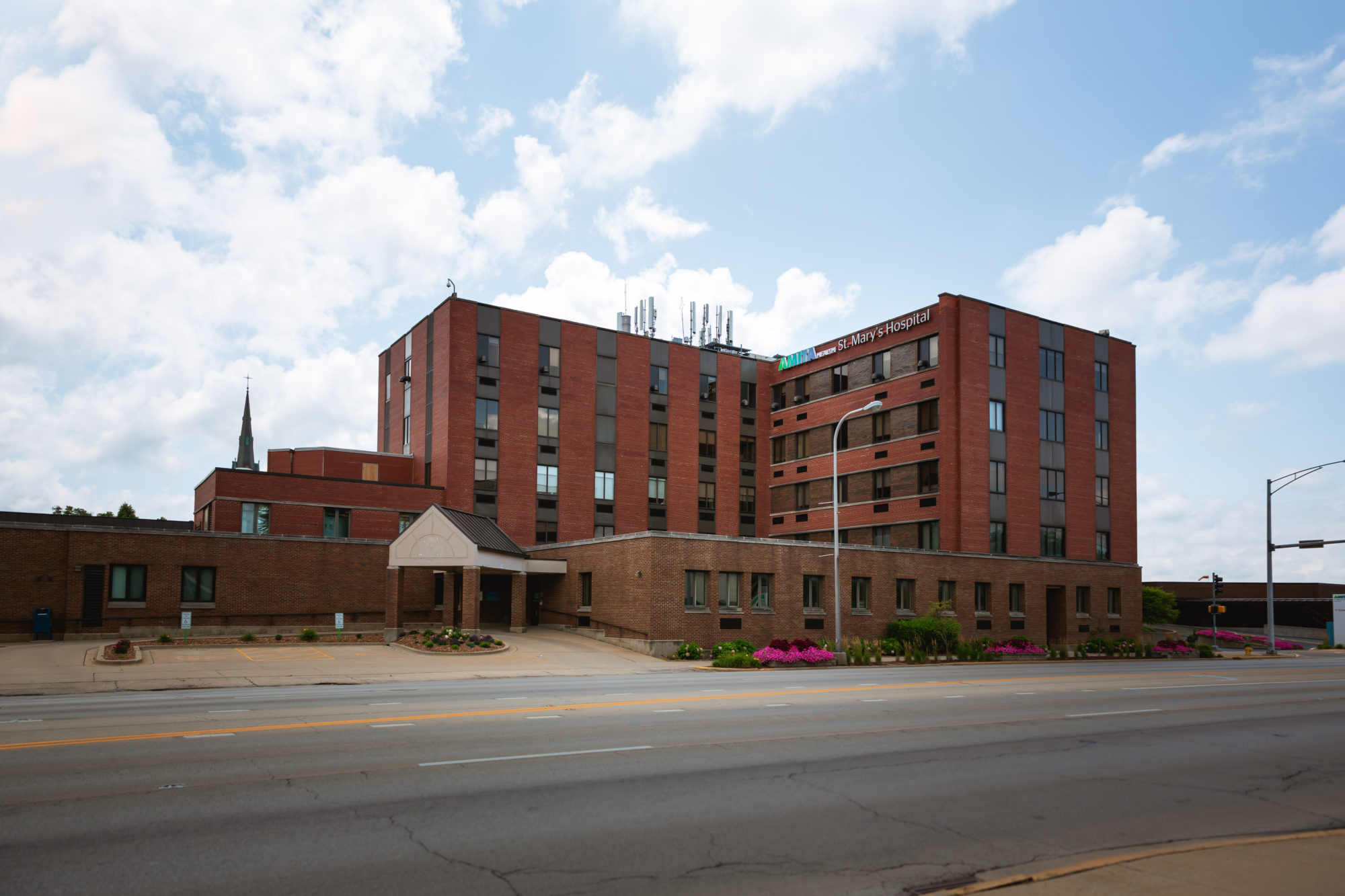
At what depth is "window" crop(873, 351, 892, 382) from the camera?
59594 mm

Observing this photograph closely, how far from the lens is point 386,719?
15281mm

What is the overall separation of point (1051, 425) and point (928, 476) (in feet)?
30.6

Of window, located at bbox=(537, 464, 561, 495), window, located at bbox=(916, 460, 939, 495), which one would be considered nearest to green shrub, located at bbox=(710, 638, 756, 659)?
window, located at bbox=(916, 460, 939, 495)

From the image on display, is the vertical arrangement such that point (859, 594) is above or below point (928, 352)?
below

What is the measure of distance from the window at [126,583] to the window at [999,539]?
43682 mm

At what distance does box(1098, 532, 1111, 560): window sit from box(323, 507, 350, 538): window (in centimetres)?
4583

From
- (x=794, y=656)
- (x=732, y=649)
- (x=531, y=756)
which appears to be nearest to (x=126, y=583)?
(x=732, y=649)

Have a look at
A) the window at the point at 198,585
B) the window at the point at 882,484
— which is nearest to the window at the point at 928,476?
the window at the point at 882,484

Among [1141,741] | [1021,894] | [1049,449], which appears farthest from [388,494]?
[1021,894]

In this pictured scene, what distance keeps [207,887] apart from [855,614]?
40067mm

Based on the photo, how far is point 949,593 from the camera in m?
49.2

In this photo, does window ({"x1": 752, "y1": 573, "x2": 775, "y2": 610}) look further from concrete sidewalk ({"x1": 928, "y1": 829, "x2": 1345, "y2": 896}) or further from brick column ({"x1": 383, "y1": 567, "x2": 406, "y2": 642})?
concrete sidewalk ({"x1": 928, "y1": 829, "x2": 1345, "y2": 896})

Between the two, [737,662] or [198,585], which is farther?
[198,585]

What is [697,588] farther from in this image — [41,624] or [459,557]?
[41,624]
